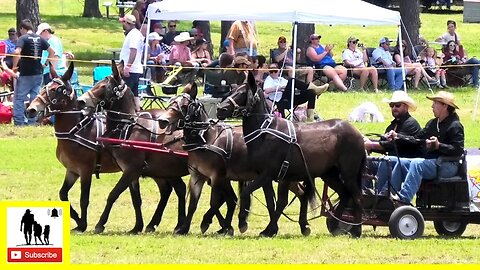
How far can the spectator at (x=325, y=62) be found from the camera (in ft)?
88.5

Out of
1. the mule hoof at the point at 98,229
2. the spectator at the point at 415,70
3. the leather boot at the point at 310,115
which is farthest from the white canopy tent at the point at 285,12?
the mule hoof at the point at 98,229

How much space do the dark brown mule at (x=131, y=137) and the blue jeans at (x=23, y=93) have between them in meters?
7.95

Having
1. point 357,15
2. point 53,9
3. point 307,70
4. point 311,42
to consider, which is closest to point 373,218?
point 357,15

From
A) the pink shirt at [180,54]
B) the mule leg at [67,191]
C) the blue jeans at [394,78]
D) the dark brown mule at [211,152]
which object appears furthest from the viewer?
the blue jeans at [394,78]

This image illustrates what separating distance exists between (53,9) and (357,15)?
28.4 m

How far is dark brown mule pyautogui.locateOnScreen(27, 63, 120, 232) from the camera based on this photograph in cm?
1463

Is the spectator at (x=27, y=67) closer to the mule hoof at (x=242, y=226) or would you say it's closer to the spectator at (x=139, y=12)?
the spectator at (x=139, y=12)

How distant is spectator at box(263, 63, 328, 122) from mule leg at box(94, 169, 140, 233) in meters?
7.44

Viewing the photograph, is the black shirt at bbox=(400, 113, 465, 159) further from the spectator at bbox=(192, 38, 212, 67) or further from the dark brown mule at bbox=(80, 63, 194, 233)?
the spectator at bbox=(192, 38, 212, 67)

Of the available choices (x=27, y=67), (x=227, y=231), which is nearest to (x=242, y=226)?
(x=227, y=231)

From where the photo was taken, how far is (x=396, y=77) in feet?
93.4

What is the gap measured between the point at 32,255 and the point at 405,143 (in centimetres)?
515

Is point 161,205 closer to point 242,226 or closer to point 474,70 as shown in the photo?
point 242,226

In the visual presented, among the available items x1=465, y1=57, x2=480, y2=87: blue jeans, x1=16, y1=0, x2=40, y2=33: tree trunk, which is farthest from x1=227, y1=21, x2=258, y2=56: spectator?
x1=16, y1=0, x2=40, y2=33: tree trunk
